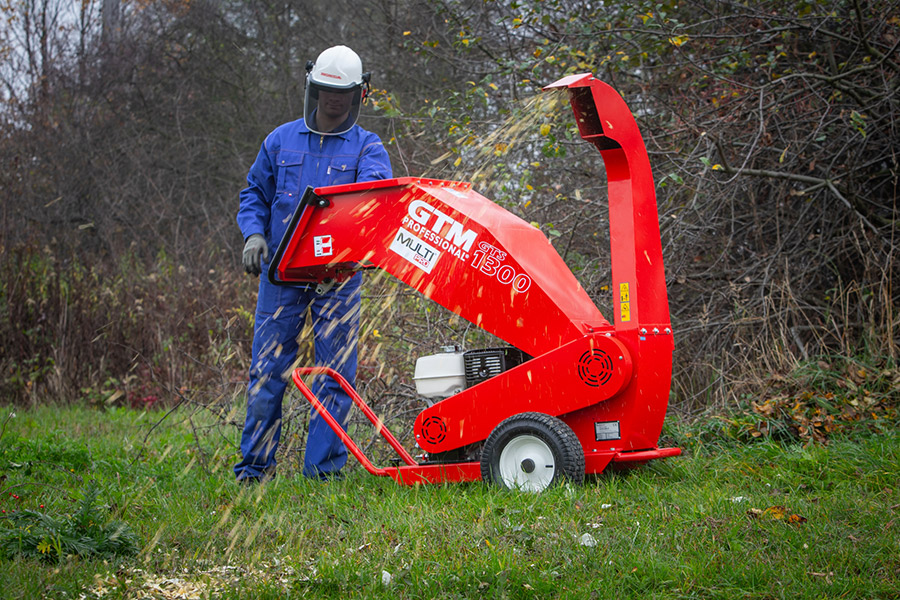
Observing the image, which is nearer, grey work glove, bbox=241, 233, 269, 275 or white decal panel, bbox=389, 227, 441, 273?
white decal panel, bbox=389, 227, 441, 273

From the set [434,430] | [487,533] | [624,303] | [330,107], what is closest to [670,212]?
[624,303]

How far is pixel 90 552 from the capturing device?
295cm

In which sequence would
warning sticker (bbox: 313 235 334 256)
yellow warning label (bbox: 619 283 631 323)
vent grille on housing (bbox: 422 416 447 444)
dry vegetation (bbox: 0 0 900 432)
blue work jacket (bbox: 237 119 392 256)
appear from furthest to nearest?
dry vegetation (bbox: 0 0 900 432) → blue work jacket (bbox: 237 119 392 256) → warning sticker (bbox: 313 235 334 256) → vent grille on housing (bbox: 422 416 447 444) → yellow warning label (bbox: 619 283 631 323)

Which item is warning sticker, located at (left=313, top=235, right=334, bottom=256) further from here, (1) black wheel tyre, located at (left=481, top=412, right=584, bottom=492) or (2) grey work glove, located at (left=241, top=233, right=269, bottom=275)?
(1) black wheel tyre, located at (left=481, top=412, right=584, bottom=492)

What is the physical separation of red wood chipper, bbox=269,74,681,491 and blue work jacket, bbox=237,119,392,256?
669 mm

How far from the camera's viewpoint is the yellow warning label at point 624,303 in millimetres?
3604

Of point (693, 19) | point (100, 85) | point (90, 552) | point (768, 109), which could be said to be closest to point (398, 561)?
point (90, 552)

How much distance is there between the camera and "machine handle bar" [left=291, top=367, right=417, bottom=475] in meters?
3.99

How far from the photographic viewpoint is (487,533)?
9.85 feet

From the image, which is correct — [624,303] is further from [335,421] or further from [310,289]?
[310,289]

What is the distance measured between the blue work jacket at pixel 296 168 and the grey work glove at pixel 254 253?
0.17m

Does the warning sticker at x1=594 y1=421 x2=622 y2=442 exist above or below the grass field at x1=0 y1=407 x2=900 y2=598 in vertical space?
above

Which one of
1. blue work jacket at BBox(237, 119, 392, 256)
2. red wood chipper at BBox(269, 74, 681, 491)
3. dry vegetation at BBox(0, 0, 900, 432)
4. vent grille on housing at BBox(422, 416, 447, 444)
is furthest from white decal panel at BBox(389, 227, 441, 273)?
dry vegetation at BBox(0, 0, 900, 432)

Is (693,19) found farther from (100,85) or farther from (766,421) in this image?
(100,85)
